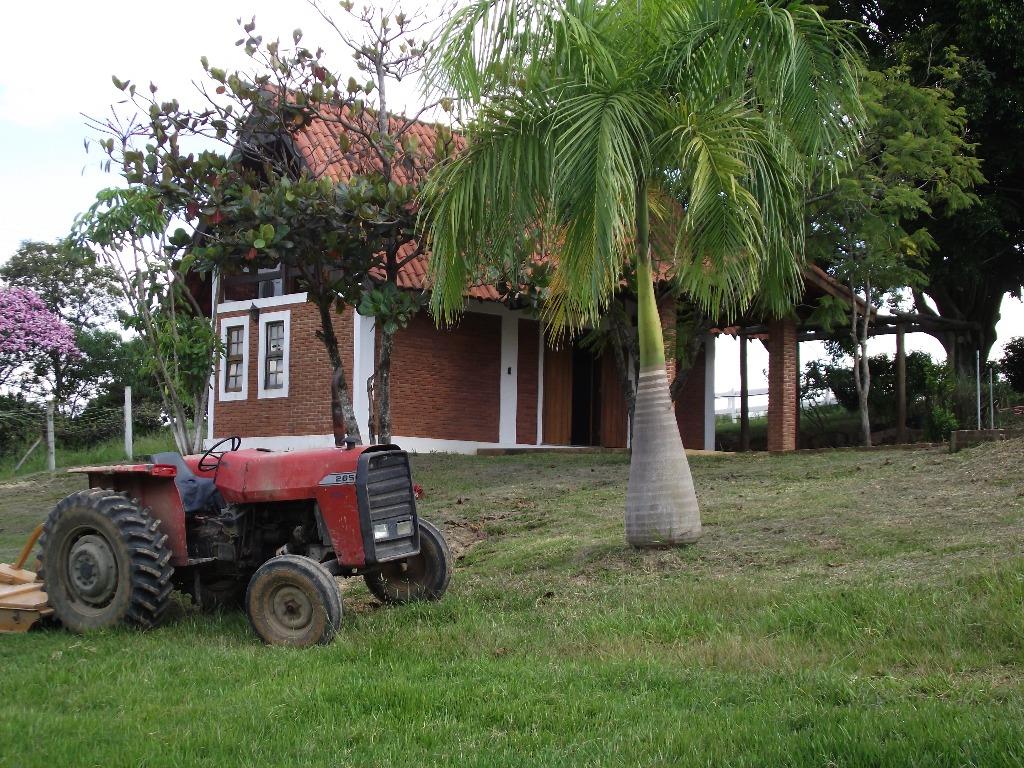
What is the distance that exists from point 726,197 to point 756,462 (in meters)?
8.61

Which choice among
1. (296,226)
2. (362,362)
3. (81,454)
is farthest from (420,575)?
(81,454)

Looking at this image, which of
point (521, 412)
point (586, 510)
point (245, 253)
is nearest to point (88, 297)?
point (521, 412)

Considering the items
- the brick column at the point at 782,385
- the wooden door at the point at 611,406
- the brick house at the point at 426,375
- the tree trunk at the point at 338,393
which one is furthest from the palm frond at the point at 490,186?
the wooden door at the point at 611,406

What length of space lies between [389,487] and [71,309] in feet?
103

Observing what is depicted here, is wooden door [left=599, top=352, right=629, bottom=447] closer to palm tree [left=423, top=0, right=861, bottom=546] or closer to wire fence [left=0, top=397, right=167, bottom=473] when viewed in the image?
wire fence [left=0, top=397, right=167, bottom=473]

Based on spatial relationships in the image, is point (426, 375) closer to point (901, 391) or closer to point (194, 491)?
point (901, 391)

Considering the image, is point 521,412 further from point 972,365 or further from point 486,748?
point 486,748

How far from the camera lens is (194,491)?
8.26 m

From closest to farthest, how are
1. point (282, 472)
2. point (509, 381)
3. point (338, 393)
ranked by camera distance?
point (282, 472), point (338, 393), point (509, 381)

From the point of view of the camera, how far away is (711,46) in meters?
9.56

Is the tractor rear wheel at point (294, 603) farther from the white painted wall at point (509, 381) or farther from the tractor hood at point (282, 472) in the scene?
the white painted wall at point (509, 381)

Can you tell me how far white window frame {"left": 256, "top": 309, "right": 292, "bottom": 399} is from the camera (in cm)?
2138

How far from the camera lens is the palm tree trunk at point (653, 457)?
9797mm

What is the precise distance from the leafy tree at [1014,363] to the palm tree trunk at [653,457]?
23380 millimetres
